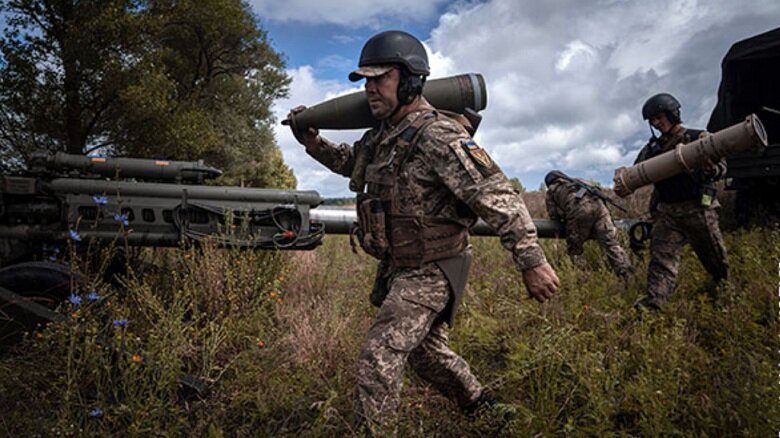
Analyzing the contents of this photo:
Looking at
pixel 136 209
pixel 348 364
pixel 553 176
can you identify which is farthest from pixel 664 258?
pixel 136 209

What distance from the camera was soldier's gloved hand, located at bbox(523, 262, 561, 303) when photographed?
2193 mm

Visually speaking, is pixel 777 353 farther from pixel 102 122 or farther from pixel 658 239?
pixel 102 122

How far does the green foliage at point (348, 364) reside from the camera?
99.5 inches

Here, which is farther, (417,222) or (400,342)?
(417,222)

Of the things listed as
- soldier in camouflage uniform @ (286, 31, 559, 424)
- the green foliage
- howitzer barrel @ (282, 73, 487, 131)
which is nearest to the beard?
soldier in camouflage uniform @ (286, 31, 559, 424)

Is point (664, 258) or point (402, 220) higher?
point (402, 220)

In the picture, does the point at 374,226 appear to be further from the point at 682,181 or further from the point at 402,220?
the point at 682,181

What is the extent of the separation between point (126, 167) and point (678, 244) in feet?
18.4

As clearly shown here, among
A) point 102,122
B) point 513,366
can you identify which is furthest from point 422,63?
point 102,122

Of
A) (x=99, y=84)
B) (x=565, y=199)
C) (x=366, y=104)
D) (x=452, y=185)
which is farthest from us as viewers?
(x=99, y=84)

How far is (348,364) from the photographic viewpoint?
3.45m

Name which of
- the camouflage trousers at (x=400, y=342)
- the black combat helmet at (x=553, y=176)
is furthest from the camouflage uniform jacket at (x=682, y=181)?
the camouflage trousers at (x=400, y=342)

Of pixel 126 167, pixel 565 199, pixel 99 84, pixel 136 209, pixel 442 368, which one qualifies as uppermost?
pixel 99 84

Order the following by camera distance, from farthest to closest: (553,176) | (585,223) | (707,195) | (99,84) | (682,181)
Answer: (99,84) → (553,176) → (585,223) → (682,181) → (707,195)
